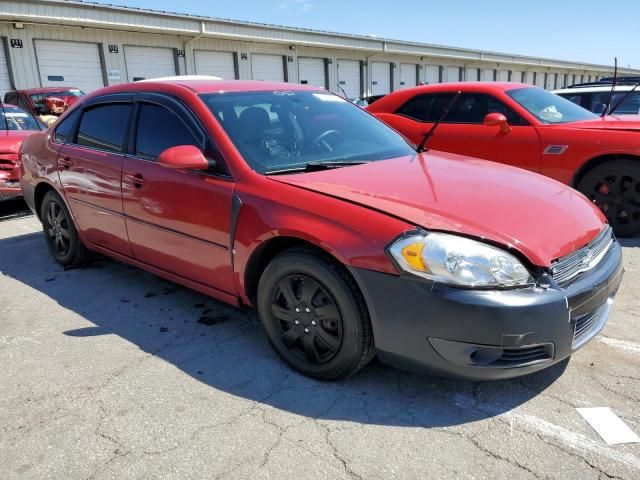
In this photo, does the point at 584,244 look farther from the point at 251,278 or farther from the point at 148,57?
the point at 148,57

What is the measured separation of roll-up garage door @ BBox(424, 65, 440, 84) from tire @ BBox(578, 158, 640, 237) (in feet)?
107

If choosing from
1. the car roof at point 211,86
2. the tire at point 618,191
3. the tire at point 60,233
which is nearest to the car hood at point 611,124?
the tire at point 618,191

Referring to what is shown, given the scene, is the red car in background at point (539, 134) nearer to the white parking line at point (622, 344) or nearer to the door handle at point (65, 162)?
the white parking line at point (622, 344)

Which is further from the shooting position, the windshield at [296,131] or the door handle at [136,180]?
the door handle at [136,180]

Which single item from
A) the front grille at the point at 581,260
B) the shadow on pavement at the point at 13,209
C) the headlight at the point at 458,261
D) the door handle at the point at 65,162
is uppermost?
the door handle at the point at 65,162

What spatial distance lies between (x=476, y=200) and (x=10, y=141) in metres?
6.51

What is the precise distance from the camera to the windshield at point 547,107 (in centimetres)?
561

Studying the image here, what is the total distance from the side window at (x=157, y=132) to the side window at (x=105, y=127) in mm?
216

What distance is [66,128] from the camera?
448 cm

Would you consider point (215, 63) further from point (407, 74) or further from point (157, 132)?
point (157, 132)

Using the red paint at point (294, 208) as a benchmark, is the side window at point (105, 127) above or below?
above

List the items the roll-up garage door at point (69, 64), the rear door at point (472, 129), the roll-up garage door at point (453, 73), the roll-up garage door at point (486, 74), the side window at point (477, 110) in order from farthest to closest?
the roll-up garage door at point (486, 74) → the roll-up garage door at point (453, 73) → the roll-up garage door at point (69, 64) → the side window at point (477, 110) → the rear door at point (472, 129)

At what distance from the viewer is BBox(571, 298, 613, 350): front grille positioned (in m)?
2.40

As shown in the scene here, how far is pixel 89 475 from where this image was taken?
2.12 metres
